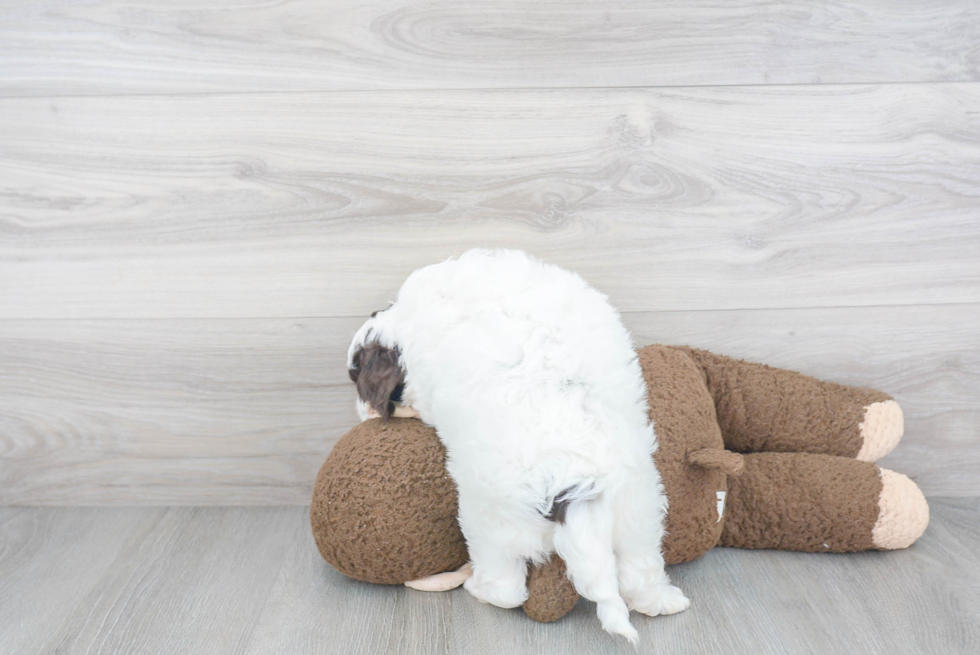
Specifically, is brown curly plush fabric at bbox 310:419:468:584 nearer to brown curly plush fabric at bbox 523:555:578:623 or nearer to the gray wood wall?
brown curly plush fabric at bbox 523:555:578:623

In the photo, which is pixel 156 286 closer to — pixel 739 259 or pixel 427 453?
pixel 427 453

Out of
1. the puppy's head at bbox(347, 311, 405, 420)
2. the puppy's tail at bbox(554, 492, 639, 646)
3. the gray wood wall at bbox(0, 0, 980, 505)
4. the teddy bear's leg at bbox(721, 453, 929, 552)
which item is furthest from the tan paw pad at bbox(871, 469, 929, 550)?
the puppy's head at bbox(347, 311, 405, 420)

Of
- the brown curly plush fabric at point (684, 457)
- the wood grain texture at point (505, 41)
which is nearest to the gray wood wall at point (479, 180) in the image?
the wood grain texture at point (505, 41)

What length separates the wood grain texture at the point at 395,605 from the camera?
2.57 ft

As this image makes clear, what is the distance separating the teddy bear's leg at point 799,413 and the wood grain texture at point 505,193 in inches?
4.7

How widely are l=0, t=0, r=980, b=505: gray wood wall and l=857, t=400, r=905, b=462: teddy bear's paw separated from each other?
89mm

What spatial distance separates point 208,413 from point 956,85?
1.15 meters

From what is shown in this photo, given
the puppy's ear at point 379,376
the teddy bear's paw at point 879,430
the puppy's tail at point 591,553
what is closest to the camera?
the puppy's tail at point 591,553

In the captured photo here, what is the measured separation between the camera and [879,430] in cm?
97

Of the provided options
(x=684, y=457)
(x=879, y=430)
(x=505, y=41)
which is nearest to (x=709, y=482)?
(x=684, y=457)

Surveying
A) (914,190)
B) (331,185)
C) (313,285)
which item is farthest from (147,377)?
(914,190)

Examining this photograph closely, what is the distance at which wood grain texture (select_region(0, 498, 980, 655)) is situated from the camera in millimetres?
783

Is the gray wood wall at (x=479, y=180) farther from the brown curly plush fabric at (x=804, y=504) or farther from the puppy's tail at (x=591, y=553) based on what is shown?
the puppy's tail at (x=591, y=553)

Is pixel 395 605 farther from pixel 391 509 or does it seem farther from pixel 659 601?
pixel 659 601
